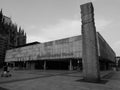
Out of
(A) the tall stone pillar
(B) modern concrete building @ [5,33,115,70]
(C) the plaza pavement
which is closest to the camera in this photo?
(C) the plaza pavement

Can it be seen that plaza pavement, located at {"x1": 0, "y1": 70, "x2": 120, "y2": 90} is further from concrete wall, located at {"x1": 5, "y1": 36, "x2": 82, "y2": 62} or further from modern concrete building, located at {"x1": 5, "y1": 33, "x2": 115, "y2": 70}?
concrete wall, located at {"x1": 5, "y1": 36, "x2": 82, "y2": 62}

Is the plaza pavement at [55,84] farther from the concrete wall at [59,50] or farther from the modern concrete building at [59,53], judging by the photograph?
the concrete wall at [59,50]

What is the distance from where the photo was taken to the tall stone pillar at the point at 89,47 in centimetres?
1259

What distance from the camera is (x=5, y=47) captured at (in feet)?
318

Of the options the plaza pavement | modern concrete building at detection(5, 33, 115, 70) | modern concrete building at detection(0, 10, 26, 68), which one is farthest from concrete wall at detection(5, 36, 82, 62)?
modern concrete building at detection(0, 10, 26, 68)

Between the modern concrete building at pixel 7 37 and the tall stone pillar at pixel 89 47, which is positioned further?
the modern concrete building at pixel 7 37

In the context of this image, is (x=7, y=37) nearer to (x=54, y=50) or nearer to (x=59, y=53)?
(x=54, y=50)

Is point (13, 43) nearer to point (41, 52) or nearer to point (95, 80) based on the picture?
point (41, 52)

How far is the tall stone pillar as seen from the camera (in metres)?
12.6

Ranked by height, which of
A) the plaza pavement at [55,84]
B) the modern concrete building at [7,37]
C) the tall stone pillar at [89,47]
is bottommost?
the plaza pavement at [55,84]

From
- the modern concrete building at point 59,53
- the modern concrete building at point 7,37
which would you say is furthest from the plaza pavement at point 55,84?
the modern concrete building at point 7,37

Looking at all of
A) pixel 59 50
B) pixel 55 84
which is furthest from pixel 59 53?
pixel 55 84

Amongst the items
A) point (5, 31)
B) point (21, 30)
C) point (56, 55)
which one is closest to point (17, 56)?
point (56, 55)

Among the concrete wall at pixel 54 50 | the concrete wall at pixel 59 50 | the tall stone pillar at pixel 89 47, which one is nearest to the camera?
the tall stone pillar at pixel 89 47
